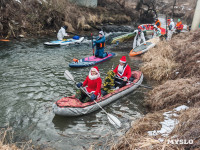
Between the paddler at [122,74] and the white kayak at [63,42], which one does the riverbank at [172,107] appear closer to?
the paddler at [122,74]

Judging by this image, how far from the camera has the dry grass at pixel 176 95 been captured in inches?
202

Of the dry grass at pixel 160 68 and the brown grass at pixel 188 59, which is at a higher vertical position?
the brown grass at pixel 188 59

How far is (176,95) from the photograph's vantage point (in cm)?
539

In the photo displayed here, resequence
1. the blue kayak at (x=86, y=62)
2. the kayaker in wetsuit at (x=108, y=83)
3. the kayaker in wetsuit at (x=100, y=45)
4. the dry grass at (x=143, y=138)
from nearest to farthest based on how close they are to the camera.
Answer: the dry grass at (x=143, y=138) < the kayaker in wetsuit at (x=108, y=83) < the blue kayak at (x=86, y=62) < the kayaker in wetsuit at (x=100, y=45)

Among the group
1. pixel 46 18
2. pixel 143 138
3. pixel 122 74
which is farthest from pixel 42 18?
pixel 143 138

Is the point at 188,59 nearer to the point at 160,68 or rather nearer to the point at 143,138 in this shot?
the point at 160,68

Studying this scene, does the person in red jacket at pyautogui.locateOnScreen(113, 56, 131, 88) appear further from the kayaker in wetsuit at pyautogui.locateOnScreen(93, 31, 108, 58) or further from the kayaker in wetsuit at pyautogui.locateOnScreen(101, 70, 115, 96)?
the kayaker in wetsuit at pyautogui.locateOnScreen(93, 31, 108, 58)

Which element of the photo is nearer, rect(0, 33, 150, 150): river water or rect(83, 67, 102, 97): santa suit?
rect(0, 33, 150, 150): river water

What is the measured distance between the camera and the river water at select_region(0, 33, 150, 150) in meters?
4.50

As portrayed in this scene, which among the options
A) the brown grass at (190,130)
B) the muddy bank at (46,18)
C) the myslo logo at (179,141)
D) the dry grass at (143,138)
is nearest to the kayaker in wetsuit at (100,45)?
the dry grass at (143,138)

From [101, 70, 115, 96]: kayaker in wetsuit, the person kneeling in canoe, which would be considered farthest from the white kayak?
the person kneeling in canoe

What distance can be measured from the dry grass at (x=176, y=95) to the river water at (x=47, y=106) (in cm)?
60

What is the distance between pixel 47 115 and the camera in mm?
5379

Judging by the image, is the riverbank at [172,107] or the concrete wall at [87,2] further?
the concrete wall at [87,2]
